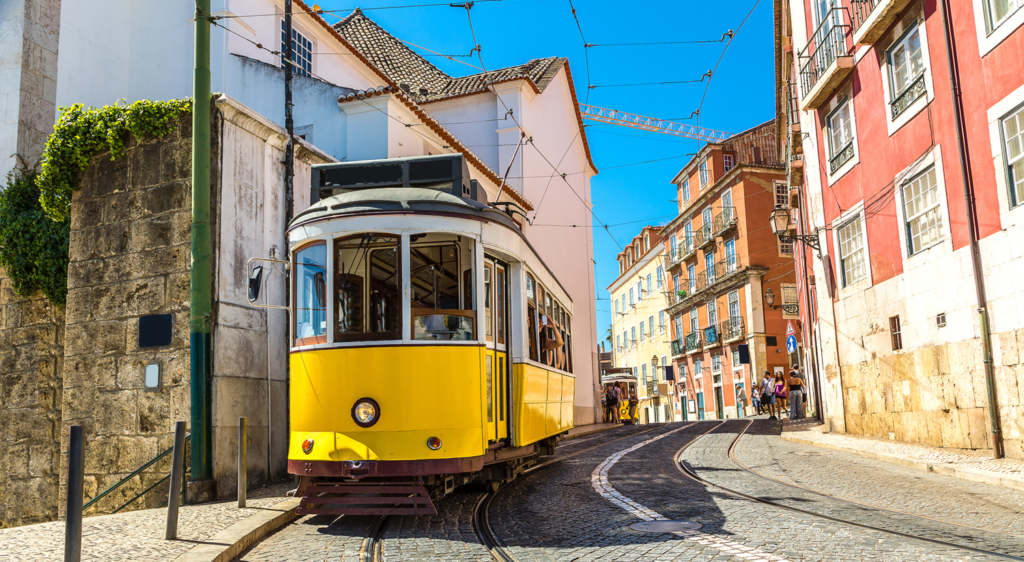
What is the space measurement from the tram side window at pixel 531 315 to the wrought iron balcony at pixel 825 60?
10.3m

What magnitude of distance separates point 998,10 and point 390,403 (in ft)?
34.1

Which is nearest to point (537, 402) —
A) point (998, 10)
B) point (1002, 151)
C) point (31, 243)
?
point (1002, 151)

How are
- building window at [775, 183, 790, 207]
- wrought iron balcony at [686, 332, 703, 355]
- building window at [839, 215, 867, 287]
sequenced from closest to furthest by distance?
building window at [839, 215, 867, 287] → building window at [775, 183, 790, 207] → wrought iron balcony at [686, 332, 703, 355]

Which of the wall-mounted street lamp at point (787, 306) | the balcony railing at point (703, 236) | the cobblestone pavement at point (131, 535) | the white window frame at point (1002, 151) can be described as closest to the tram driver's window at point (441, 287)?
the cobblestone pavement at point (131, 535)

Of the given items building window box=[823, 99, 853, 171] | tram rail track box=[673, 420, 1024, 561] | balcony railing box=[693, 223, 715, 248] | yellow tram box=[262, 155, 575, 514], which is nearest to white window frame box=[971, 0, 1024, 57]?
building window box=[823, 99, 853, 171]

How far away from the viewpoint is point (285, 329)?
440 inches

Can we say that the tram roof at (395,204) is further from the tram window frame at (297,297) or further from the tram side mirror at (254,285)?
the tram side mirror at (254,285)

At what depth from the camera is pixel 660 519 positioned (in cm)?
669

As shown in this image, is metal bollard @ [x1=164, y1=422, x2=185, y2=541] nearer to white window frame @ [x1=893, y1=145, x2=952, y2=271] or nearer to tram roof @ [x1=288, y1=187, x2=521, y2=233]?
tram roof @ [x1=288, y1=187, x2=521, y2=233]

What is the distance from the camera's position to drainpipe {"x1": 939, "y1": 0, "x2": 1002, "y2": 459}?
1093cm

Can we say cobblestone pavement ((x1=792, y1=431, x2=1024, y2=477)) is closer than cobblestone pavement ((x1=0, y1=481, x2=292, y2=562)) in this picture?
No

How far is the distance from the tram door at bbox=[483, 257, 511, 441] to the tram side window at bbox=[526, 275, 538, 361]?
1.99 ft

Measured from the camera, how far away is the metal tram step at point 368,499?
21.6 feet

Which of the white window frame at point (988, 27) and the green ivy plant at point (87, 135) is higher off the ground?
the white window frame at point (988, 27)
